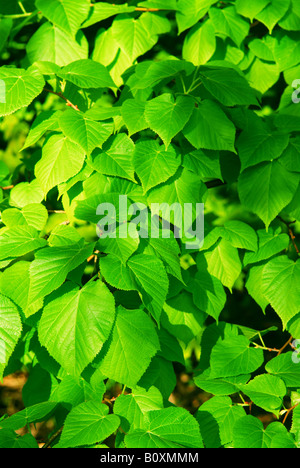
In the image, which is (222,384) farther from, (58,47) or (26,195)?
(58,47)

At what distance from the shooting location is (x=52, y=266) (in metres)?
1.50

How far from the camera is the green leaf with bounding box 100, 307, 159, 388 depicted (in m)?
1.52

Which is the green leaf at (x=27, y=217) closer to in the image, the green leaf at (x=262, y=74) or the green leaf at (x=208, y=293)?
the green leaf at (x=208, y=293)

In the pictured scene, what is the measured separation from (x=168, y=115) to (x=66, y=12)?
813mm

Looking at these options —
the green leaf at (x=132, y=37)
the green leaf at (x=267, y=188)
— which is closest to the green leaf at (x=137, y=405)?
the green leaf at (x=267, y=188)

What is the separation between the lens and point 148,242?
1687 millimetres

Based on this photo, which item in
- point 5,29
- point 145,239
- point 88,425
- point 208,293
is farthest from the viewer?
point 5,29

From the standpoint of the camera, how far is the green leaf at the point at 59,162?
1715mm

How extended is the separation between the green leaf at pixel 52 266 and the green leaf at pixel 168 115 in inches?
17.7

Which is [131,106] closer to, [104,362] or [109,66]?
[109,66]

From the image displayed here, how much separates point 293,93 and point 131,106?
99 cm

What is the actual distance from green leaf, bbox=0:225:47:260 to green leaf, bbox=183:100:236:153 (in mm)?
640

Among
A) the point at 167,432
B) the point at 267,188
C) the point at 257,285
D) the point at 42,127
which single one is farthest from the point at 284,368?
the point at 42,127
